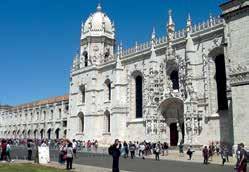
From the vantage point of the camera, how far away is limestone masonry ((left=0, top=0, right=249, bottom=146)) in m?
27.4

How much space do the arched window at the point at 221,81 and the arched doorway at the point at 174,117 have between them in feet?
15.9

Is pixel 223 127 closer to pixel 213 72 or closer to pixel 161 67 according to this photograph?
pixel 213 72

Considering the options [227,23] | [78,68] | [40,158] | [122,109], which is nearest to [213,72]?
[227,23]

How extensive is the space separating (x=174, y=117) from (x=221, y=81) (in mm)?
7440

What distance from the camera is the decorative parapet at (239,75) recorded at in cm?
2544


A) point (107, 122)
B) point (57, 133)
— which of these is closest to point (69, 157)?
point (107, 122)

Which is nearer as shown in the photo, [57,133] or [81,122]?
[81,122]

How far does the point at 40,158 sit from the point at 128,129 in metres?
22.0

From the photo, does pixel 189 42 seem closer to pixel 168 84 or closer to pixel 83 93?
pixel 168 84

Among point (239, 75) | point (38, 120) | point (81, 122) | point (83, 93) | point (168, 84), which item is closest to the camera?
point (239, 75)

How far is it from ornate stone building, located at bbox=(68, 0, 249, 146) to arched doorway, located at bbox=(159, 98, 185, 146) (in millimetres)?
108

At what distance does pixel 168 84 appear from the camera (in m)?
38.6

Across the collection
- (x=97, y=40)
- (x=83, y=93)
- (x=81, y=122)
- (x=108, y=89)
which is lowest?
(x=81, y=122)

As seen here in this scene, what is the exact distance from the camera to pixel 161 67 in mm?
39625
